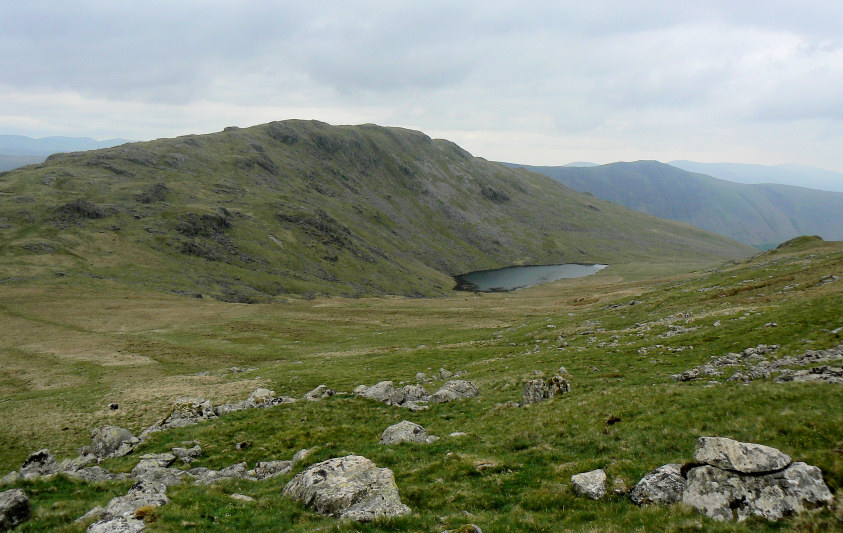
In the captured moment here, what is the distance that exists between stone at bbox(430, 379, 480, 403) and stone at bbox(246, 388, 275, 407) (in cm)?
1423

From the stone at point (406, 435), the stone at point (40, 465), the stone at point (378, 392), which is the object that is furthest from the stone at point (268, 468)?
the stone at point (40, 465)

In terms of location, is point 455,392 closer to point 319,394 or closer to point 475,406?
point 475,406

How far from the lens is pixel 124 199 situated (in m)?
148

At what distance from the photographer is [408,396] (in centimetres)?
3089

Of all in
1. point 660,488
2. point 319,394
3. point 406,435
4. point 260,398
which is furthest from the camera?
point 260,398

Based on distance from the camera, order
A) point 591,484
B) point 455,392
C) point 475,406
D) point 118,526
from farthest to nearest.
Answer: point 455,392 < point 475,406 < point 591,484 < point 118,526

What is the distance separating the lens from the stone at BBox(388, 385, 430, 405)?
30.6 m

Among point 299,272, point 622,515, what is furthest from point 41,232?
point 622,515

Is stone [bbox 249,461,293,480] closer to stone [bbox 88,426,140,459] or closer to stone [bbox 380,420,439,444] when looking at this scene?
stone [bbox 380,420,439,444]

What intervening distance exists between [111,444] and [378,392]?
17512 millimetres

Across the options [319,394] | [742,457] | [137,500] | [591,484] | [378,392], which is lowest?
[319,394]

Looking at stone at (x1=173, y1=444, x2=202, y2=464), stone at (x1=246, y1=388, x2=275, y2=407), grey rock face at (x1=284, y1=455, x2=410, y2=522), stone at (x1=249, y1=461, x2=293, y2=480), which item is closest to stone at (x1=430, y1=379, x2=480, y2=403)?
stone at (x1=249, y1=461, x2=293, y2=480)

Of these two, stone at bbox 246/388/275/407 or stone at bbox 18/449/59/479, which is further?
stone at bbox 246/388/275/407

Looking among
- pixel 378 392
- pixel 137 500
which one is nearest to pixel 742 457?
pixel 137 500
